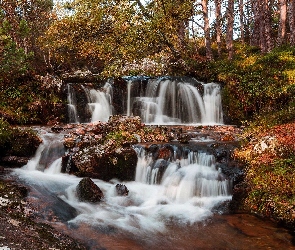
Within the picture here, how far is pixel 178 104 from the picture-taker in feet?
57.0

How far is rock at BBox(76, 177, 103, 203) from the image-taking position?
334 inches

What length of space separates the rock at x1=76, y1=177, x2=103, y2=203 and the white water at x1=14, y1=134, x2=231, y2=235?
171 mm

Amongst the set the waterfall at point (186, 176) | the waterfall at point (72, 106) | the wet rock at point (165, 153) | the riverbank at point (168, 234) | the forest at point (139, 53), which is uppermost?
the forest at point (139, 53)

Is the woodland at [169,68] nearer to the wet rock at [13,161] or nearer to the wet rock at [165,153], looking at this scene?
the wet rock at [13,161]

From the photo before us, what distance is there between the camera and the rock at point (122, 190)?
356 inches

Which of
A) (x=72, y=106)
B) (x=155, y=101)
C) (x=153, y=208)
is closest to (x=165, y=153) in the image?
(x=153, y=208)

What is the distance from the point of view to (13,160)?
35.0ft

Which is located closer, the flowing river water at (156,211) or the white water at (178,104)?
the flowing river water at (156,211)

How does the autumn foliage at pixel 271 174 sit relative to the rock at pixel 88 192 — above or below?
above

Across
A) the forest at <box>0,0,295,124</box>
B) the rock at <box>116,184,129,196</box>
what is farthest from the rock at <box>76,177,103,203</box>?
the forest at <box>0,0,295,124</box>

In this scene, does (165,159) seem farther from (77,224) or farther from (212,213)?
(77,224)

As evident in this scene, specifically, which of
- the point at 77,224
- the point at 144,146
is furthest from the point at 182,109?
the point at 77,224

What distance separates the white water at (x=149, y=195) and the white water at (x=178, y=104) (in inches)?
271

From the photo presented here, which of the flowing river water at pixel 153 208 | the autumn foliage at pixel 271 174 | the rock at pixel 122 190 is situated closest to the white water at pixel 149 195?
the flowing river water at pixel 153 208
